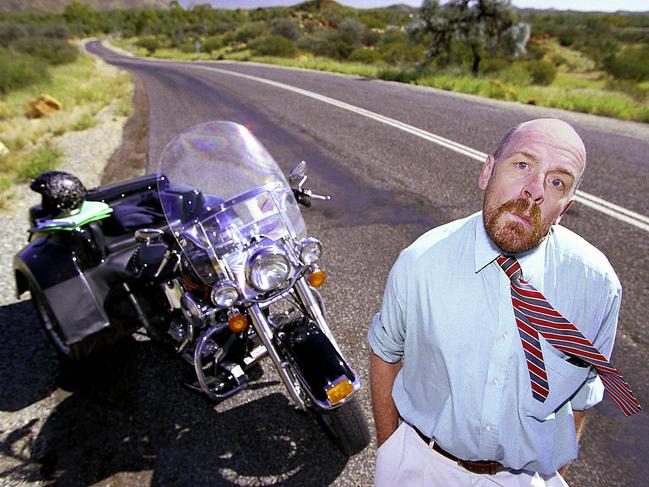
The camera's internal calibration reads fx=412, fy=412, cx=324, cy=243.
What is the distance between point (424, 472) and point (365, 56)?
33116 millimetres

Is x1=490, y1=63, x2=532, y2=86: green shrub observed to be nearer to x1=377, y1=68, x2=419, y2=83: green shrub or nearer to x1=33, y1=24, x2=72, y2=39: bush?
x1=377, y1=68, x2=419, y2=83: green shrub

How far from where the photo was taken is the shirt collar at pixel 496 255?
1.34m

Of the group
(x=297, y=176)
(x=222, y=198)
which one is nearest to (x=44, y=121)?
(x=222, y=198)

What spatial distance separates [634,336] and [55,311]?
415 centimetres

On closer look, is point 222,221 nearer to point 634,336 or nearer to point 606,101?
point 634,336

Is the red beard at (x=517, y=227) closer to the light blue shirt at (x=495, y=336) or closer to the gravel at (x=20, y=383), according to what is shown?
the light blue shirt at (x=495, y=336)

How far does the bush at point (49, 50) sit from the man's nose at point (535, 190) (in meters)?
35.7


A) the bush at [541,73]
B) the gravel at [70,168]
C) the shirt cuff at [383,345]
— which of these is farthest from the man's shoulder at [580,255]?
the bush at [541,73]

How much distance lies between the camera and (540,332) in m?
1.29

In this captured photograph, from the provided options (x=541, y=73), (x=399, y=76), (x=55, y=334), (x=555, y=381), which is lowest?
(x=541, y=73)

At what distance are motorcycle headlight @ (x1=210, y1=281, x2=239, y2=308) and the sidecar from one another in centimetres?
66

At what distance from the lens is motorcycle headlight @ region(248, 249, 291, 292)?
1974mm

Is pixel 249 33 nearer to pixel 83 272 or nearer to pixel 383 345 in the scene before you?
pixel 83 272

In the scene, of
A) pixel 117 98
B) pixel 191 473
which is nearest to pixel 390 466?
pixel 191 473
